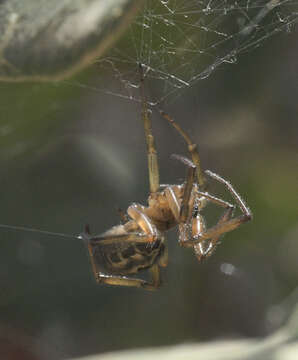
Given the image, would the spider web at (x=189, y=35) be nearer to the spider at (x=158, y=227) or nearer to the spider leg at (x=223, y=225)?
the spider at (x=158, y=227)

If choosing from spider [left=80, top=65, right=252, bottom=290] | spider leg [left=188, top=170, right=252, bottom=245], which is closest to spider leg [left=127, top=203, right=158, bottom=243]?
spider [left=80, top=65, right=252, bottom=290]

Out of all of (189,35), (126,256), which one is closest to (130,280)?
(126,256)

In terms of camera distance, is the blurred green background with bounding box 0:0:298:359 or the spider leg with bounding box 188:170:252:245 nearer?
the spider leg with bounding box 188:170:252:245

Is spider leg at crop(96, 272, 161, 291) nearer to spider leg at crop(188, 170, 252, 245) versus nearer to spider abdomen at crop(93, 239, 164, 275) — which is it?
spider abdomen at crop(93, 239, 164, 275)

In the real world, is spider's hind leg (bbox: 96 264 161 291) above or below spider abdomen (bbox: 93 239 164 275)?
below

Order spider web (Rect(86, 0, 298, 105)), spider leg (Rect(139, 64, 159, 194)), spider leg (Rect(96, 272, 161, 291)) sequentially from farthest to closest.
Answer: spider leg (Rect(96, 272, 161, 291))
spider web (Rect(86, 0, 298, 105))
spider leg (Rect(139, 64, 159, 194))

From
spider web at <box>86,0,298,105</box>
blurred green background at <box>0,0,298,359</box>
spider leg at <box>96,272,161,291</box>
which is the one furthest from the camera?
blurred green background at <box>0,0,298,359</box>

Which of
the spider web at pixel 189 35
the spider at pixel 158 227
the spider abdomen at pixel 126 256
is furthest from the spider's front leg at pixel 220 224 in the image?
the spider web at pixel 189 35
